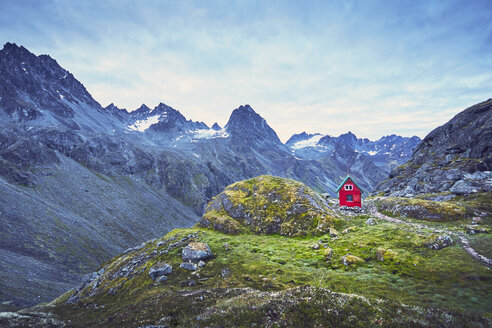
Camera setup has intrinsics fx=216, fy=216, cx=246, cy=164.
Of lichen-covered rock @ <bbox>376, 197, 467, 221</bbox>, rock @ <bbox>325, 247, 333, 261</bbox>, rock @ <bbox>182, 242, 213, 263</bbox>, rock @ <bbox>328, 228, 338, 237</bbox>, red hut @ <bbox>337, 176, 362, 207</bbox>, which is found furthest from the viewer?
red hut @ <bbox>337, 176, 362, 207</bbox>

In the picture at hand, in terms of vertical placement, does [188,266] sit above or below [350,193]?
below

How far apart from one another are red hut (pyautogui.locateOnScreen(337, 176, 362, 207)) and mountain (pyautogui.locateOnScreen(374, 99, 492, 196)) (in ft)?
75.5

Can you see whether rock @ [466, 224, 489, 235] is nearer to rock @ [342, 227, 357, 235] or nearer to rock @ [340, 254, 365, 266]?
rock @ [342, 227, 357, 235]

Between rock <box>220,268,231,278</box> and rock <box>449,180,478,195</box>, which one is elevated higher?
rock <box>449,180,478,195</box>

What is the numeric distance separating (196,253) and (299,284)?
46.2 ft

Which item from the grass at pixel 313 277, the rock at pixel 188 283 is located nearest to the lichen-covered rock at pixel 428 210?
the grass at pixel 313 277

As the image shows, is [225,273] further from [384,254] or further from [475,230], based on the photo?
[475,230]

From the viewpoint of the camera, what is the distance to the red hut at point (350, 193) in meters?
52.0

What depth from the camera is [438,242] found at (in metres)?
23.5

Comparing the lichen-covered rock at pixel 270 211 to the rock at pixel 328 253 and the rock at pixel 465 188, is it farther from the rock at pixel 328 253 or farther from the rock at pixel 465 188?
the rock at pixel 465 188

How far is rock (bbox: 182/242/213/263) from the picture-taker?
2733cm

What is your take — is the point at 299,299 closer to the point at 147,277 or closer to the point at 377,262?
the point at 377,262

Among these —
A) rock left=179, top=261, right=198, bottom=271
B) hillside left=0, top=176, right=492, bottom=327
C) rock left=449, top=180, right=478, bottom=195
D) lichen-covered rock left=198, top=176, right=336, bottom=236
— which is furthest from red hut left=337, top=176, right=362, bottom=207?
rock left=179, top=261, right=198, bottom=271

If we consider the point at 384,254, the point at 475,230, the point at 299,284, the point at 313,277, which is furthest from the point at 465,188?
the point at 299,284
